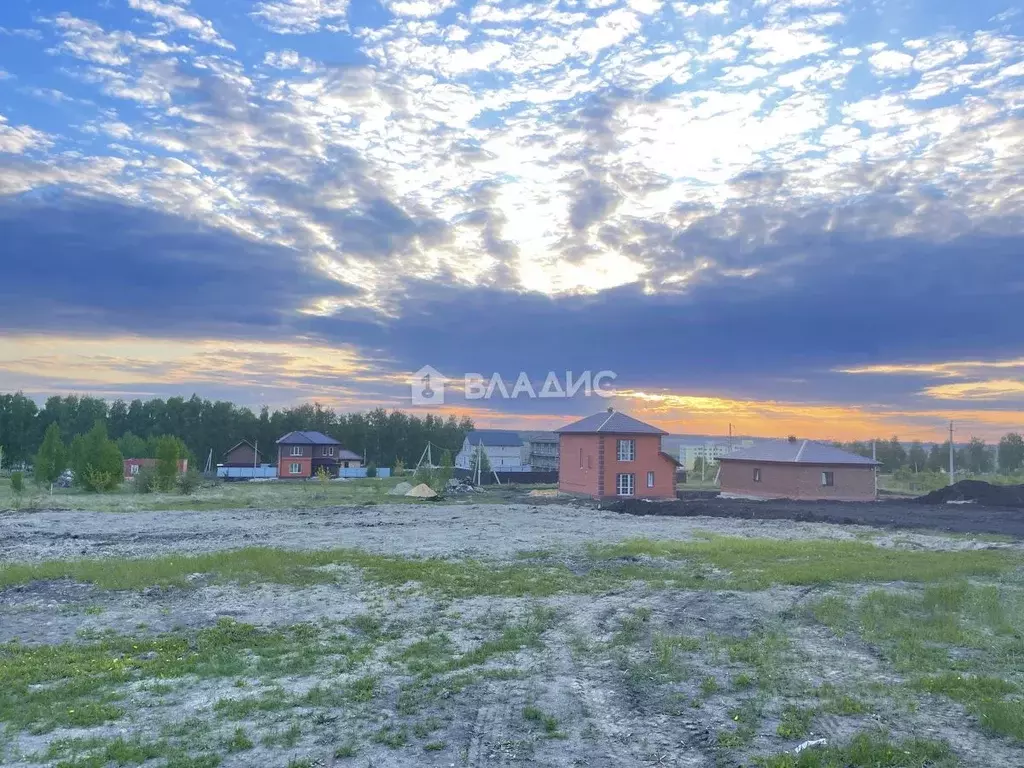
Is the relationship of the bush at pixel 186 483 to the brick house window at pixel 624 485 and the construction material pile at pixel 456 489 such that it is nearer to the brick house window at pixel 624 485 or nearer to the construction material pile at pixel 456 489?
the construction material pile at pixel 456 489

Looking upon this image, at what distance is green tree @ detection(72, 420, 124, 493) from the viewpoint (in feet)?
146

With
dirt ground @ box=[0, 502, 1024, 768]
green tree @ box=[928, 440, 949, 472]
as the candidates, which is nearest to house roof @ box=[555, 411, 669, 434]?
dirt ground @ box=[0, 502, 1024, 768]

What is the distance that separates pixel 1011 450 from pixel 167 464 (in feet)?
266

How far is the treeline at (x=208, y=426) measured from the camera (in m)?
83.1

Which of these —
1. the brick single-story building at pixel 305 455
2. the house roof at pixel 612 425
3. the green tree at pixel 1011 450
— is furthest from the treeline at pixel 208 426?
the green tree at pixel 1011 450

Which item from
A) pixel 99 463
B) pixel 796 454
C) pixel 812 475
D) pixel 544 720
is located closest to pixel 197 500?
pixel 99 463

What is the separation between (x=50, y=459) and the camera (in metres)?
46.5

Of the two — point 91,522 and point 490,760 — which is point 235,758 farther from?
point 91,522

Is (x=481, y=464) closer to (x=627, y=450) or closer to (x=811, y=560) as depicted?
(x=627, y=450)

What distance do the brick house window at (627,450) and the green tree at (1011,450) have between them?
177 ft

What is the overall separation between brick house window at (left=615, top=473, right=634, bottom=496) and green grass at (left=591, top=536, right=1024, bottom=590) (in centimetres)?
2156

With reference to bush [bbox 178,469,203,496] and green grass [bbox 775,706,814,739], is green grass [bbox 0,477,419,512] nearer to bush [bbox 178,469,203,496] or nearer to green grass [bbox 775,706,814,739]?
bush [bbox 178,469,203,496]

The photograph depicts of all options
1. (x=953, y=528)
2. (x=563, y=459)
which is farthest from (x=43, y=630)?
(x=563, y=459)

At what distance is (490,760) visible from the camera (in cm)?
605
